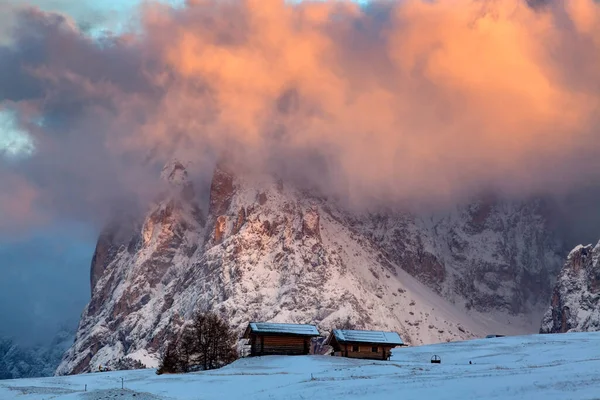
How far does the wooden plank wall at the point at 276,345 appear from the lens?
10981 centimetres

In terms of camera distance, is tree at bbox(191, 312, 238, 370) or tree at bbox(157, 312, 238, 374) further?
tree at bbox(191, 312, 238, 370)

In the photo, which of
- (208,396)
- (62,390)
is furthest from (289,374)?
(62,390)

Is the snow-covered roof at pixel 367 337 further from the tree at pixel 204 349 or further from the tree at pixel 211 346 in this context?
the tree at pixel 211 346

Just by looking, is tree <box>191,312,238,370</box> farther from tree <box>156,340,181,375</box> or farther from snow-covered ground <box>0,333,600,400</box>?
snow-covered ground <box>0,333,600,400</box>

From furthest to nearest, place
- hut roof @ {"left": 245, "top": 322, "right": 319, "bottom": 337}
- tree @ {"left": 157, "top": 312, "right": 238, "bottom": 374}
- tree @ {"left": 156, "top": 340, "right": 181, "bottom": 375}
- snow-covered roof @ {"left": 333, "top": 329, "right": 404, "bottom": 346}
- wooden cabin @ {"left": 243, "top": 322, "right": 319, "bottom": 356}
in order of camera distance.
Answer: snow-covered roof @ {"left": 333, "top": 329, "right": 404, "bottom": 346} < hut roof @ {"left": 245, "top": 322, "right": 319, "bottom": 337} < wooden cabin @ {"left": 243, "top": 322, "right": 319, "bottom": 356} < tree @ {"left": 157, "top": 312, "right": 238, "bottom": 374} < tree @ {"left": 156, "top": 340, "right": 181, "bottom": 375}

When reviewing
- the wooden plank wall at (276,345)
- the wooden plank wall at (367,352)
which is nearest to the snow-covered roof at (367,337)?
the wooden plank wall at (367,352)

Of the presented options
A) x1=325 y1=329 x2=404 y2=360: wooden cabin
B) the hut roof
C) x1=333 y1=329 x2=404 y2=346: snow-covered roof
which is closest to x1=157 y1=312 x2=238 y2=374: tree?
the hut roof

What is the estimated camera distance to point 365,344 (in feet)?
365

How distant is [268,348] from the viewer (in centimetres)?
11000

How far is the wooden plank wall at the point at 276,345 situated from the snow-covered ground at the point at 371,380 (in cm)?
882

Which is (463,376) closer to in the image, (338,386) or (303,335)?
(338,386)

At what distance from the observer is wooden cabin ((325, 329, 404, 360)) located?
111 m

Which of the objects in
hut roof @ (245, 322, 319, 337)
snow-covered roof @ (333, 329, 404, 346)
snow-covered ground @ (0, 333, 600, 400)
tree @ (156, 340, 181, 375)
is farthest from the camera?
snow-covered roof @ (333, 329, 404, 346)

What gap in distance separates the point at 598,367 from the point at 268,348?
4987cm
